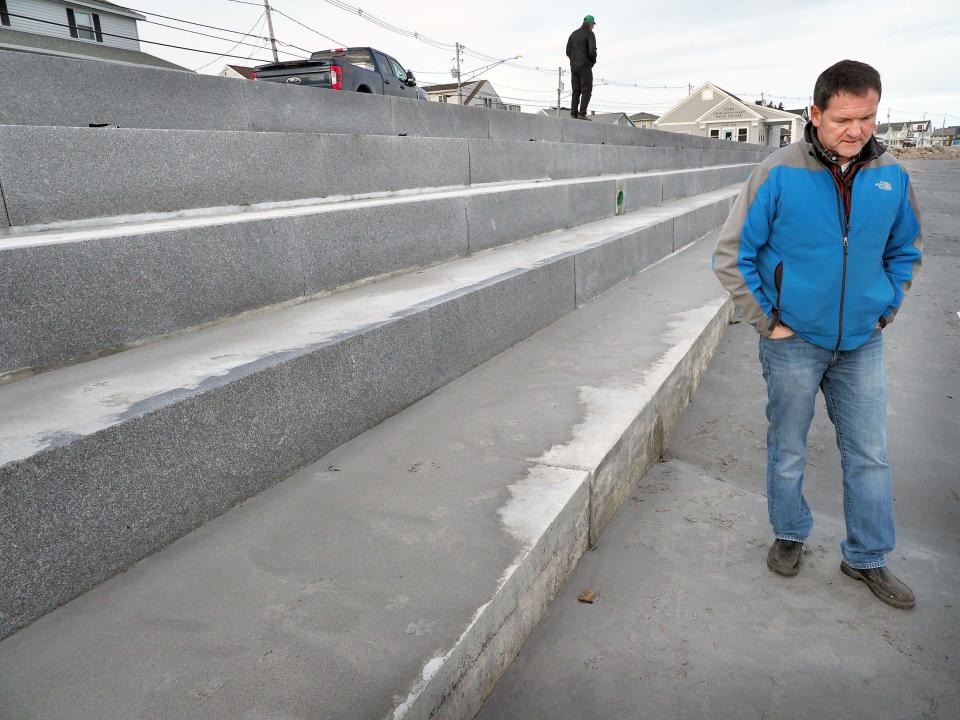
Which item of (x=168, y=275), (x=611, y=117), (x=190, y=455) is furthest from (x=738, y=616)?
(x=611, y=117)

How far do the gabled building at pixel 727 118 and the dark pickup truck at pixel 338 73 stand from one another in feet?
151

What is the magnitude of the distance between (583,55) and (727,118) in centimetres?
4853

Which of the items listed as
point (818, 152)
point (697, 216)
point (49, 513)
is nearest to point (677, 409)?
point (818, 152)

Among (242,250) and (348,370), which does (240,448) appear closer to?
(348,370)

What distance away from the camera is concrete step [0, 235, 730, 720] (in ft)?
4.91

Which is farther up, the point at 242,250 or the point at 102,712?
the point at 242,250

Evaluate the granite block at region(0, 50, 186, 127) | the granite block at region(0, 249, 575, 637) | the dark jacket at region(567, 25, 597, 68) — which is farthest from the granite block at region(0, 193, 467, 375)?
the dark jacket at region(567, 25, 597, 68)

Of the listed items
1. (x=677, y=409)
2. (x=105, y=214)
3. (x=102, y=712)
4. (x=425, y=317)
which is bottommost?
(x=677, y=409)

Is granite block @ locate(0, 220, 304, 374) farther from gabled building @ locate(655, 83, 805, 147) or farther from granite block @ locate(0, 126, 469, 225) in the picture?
gabled building @ locate(655, 83, 805, 147)

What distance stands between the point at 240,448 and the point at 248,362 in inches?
14.1

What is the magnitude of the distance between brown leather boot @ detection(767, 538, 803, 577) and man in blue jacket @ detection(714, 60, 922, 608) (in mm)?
170

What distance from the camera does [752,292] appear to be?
2.30 m

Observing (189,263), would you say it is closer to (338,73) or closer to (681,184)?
(338,73)

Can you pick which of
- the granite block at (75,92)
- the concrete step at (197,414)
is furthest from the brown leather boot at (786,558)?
the granite block at (75,92)
